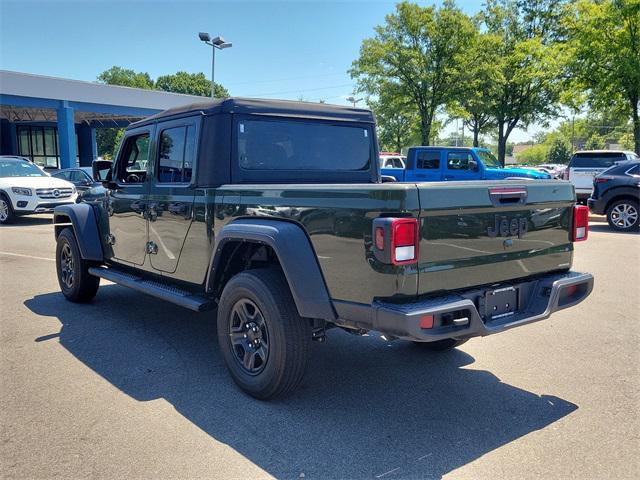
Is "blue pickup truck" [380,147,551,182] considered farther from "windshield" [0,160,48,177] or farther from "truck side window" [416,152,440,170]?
"windshield" [0,160,48,177]

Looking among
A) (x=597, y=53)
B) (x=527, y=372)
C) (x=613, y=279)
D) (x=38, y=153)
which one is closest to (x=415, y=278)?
(x=527, y=372)

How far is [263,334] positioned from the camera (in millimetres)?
3686

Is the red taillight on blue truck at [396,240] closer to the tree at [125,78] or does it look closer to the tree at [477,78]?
the tree at [477,78]

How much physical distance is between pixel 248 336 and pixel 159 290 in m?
1.25

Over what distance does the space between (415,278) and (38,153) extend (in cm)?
3897

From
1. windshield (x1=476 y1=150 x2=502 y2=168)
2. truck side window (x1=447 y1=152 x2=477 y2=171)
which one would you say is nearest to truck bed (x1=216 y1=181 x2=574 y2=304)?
truck side window (x1=447 y1=152 x2=477 y2=171)

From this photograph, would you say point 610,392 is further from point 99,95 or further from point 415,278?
point 99,95

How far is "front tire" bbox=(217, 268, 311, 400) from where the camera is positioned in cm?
344

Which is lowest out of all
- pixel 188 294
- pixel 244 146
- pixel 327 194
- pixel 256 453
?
pixel 256 453

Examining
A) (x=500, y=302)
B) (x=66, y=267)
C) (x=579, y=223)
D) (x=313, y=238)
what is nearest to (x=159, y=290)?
(x=313, y=238)

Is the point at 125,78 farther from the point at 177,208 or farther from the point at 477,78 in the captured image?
the point at 177,208

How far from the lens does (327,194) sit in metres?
3.25

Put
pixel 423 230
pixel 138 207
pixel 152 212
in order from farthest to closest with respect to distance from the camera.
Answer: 1. pixel 138 207
2. pixel 152 212
3. pixel 423 230

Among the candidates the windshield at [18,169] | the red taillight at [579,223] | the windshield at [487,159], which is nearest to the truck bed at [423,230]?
the red taillight at [579,223]
